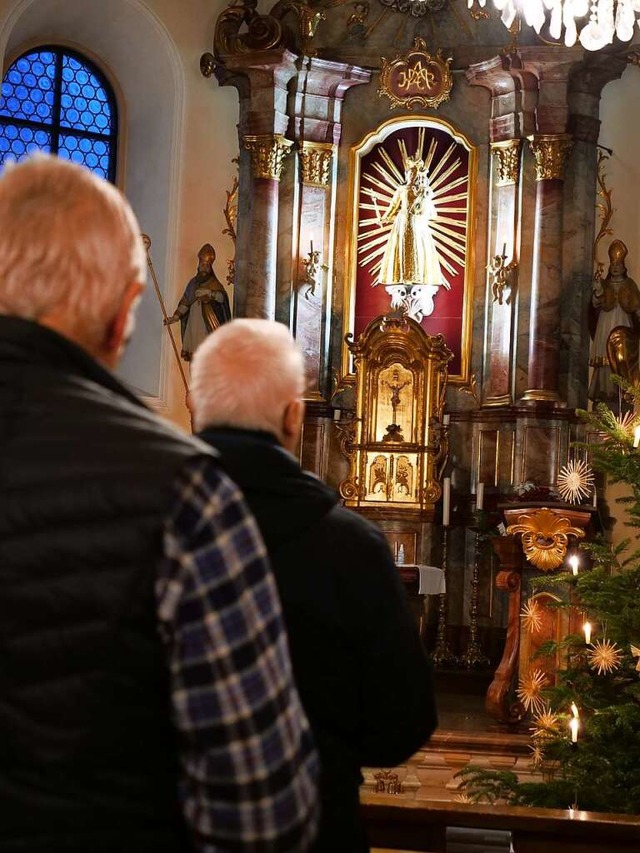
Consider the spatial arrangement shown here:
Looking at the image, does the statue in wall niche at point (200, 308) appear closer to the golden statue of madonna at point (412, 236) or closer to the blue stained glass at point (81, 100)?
the golden statue of madonna at point (412, 236)

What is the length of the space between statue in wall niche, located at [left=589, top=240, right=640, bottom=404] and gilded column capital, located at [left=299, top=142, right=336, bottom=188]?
290cm

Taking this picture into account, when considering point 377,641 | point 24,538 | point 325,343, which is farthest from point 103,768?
point 325,343

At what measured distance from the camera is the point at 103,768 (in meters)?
1.56

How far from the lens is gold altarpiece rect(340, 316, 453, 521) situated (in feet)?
42.1

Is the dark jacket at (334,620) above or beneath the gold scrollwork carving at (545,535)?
above

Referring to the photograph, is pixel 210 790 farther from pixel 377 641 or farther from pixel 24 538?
pixel 377 641

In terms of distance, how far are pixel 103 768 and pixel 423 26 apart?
12969 mm

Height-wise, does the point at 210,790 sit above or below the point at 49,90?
below

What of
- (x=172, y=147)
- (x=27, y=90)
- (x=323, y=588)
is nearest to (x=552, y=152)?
(x=172, y=147)

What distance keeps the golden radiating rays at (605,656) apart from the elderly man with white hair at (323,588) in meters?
2.76

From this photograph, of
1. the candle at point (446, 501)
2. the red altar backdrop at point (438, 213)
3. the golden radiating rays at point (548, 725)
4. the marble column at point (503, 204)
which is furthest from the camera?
the red altar backdrop at point (438, 213)

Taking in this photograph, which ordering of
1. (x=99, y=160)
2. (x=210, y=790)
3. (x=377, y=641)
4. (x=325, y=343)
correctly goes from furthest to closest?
(x=99, y=160) → (x=325, y=343) → (x=377, y=641) → (x=210, y=790)

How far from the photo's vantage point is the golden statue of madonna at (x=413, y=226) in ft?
44.2

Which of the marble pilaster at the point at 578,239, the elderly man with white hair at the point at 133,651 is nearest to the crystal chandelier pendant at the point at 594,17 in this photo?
the elderly man with white hair at the point at 133,651
